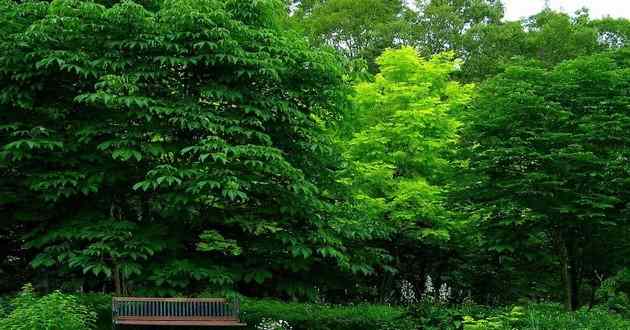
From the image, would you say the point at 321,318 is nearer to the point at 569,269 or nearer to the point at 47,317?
the point at 47,317

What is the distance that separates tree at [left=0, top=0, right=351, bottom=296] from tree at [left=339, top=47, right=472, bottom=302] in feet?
12.8

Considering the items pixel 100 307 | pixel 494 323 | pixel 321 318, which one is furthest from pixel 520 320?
pixel 100 307

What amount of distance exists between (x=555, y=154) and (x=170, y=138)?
6.67m

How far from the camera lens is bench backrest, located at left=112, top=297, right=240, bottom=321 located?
33.0 feet

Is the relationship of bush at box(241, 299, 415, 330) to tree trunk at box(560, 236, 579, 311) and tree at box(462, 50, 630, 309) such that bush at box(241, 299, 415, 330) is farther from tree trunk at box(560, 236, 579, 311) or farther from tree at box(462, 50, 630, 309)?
tree trunk at box(560, 236, 579, 311)

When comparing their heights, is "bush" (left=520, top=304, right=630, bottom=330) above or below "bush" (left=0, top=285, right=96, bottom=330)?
below

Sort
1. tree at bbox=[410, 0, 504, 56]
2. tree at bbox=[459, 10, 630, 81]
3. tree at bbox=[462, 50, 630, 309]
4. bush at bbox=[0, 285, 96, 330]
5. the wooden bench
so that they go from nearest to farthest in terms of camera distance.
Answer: bush at bbox=[0, 285, 96, 330], the wooden bench, tree at bbox=[462, 50, 630, 309], tree at bbox=[459, 10, 630, 81], tree at bbox=[410, 0, 504, 56]

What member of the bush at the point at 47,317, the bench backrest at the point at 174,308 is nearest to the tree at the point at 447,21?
the bench backrest at the point at 174,308

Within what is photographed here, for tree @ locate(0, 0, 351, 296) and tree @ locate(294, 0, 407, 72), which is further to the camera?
tree @ locate(294, 0, 407, 72)

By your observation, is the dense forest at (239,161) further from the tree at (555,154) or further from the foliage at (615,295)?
the foliage at (615,295)

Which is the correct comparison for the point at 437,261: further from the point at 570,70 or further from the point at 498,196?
the point at 570,70

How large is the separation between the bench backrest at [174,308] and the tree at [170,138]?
1.01 feet

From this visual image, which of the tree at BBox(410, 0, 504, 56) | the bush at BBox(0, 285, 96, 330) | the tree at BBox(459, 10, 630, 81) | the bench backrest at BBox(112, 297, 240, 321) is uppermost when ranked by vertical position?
the tree at BBox(410, 0, 504, 56)

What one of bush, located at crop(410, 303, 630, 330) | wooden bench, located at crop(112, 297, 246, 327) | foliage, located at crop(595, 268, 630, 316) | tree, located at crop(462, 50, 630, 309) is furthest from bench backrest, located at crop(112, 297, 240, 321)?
foliage, located at crop(595, 268, 630, 316)
